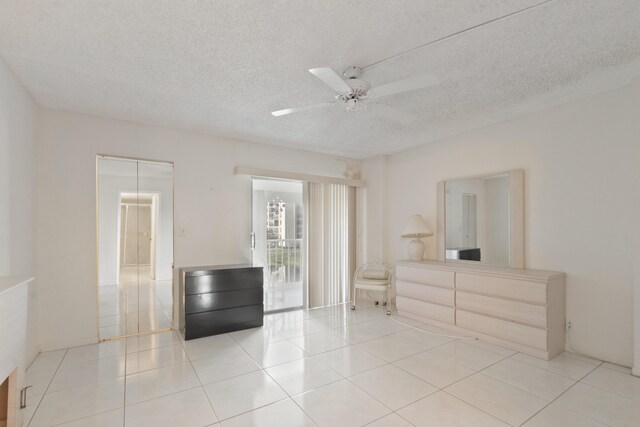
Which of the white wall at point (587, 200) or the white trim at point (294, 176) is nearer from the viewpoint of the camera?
the white wall at point (587, 200)

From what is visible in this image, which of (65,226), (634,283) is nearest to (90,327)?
(65,226)

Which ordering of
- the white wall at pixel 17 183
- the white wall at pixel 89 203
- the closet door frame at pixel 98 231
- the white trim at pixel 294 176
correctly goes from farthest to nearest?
the white trim at pixel 294 176 → the closet door frame at pixel 98 231 → the white wall at pixel 89 203 → the white wall at pixel 17 183

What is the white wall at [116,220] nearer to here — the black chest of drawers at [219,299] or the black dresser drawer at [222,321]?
the black chest of drawers at [219,299]

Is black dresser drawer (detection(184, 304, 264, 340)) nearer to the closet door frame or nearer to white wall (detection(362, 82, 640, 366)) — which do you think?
the closet door frame

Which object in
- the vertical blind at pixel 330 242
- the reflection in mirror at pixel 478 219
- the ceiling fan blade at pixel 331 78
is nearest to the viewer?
the ceiling fan blade at pixel 331 78

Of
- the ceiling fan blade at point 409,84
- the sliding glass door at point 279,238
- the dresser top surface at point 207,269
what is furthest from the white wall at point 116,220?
the ceiling fan blade at point 409,84

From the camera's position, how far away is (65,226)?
3.28m

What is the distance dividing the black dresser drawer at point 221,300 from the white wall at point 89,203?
0.59 metres

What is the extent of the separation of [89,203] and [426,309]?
4349mm

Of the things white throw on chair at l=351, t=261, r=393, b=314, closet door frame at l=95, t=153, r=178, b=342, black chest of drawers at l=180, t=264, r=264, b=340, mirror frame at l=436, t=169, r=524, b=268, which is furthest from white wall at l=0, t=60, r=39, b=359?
mirror frame at l=436, t=169, r=524, b=268

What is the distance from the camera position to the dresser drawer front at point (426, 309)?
373cm

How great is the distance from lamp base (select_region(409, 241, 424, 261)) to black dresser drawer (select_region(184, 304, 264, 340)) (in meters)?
2.30

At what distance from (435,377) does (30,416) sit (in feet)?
10.0

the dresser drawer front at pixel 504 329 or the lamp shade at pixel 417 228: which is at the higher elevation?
the lamp shade at pixel 417 228
